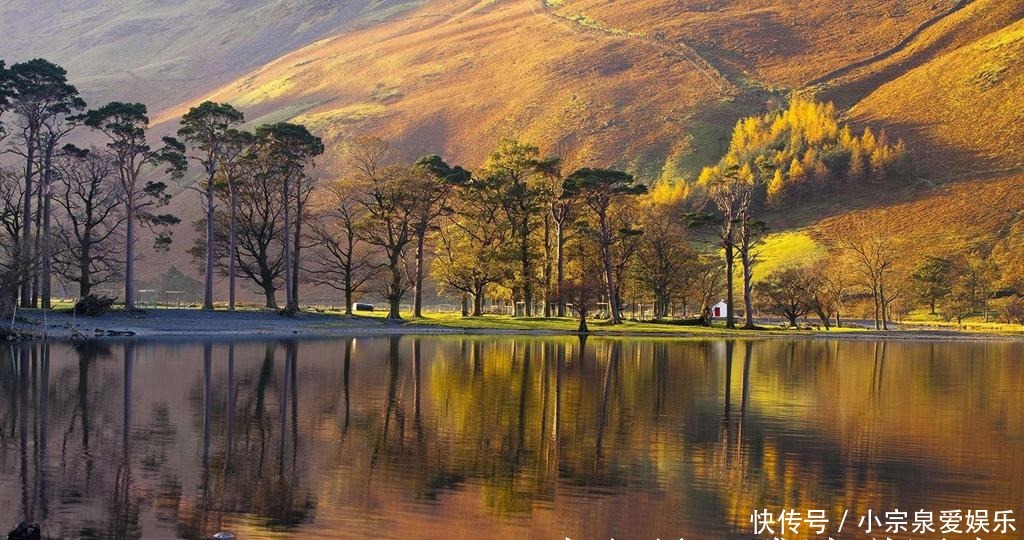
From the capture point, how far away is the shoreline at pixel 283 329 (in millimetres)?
60156

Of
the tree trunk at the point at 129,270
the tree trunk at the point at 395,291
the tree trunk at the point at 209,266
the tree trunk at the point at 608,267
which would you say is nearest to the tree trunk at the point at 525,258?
the tree trunk at the point at 608,267

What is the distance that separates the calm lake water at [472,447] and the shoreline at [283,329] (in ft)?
45.5

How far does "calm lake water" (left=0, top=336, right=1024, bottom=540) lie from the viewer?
677 inches

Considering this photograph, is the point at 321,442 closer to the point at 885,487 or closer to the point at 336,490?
the point at 336,490

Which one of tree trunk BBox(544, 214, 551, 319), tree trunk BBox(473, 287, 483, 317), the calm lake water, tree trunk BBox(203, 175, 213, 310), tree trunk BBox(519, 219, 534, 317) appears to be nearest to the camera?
the calm lake water

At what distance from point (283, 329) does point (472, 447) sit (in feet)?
161

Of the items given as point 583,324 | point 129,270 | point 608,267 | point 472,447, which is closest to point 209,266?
point 129,270

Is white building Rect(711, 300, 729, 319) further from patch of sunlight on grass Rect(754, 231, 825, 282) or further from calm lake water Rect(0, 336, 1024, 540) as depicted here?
calm lake water Rect(0, 336, 1024, 540)

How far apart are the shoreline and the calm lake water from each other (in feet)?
45.5

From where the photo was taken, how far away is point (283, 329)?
7144cm

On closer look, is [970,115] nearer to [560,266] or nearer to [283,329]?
[560,266]

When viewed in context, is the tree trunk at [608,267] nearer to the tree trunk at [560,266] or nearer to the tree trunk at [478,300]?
the tree trunk at [560,266]

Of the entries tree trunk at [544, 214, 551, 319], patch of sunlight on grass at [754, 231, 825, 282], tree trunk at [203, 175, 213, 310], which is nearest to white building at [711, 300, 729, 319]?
patch of sunlight on grass at [754, 231, 825, 282]

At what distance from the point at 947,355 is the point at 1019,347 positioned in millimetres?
16878
